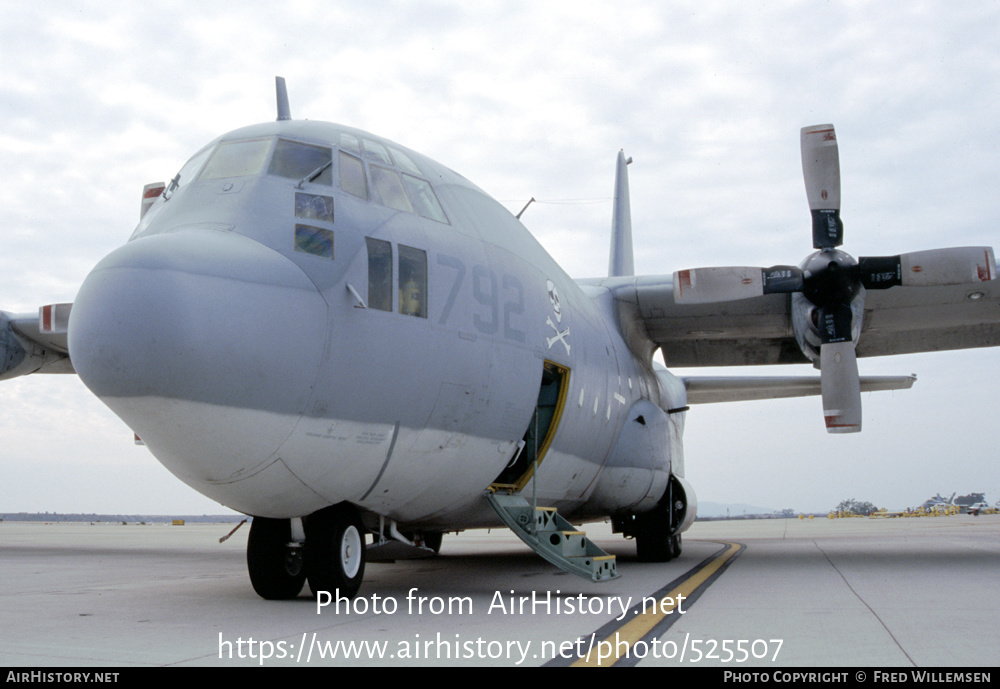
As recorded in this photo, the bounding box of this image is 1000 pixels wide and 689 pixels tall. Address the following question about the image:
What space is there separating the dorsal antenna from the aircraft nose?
9.51 ft

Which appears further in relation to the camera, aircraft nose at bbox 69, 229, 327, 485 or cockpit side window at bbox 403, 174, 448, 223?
cockpit side window at bbox 403, 174, 448, 223

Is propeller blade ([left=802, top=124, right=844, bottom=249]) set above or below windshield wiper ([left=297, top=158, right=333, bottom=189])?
above

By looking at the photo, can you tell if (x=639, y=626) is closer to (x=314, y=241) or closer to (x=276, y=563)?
(x=276, y=563)

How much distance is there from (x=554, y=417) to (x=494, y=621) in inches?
134

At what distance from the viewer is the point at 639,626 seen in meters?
5.95

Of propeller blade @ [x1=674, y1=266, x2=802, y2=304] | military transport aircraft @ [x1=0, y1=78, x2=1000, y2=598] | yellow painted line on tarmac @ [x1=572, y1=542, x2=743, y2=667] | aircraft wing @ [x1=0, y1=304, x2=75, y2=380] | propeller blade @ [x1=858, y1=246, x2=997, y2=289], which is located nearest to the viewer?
yellow painted line on tarmac @ [x1=572, y1=542, x2=743, y2=667]

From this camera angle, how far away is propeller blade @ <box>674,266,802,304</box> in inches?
483

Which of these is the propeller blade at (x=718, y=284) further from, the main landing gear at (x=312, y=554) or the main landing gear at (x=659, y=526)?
the main landing gear at (x=312, y=554)

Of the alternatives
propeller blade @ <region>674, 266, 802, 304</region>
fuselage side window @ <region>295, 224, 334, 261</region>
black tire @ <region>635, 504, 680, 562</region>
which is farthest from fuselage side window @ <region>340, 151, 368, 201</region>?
black tire @ <region>635, 504, 680, 562</region>

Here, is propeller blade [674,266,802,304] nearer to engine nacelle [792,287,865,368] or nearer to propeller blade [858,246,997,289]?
engine nacelle [792,287,865,368]

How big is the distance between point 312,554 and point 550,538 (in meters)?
2.42

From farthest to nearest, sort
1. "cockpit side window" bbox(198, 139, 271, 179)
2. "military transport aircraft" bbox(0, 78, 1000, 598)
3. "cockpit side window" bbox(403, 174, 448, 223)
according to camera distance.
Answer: "cockpit side window" bbox(403, 174, 448, 223), "cockpit side window" bbox(198, 139, 271, 179), "military transport aircraft" bbox(0, 78, 1000, 598)
